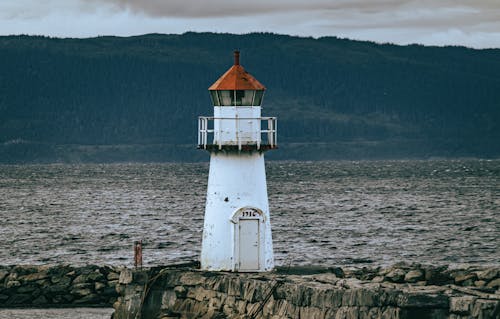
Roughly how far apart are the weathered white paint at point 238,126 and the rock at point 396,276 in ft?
11.2

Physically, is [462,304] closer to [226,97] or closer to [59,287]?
[226,97]

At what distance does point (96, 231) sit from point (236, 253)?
30.0 m

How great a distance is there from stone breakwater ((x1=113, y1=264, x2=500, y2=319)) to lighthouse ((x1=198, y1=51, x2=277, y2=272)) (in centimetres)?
51

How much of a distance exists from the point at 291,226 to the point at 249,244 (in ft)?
99.8

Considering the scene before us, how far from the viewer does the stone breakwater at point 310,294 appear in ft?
52.4

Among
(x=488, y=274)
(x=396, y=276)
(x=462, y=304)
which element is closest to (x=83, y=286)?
(x=396, y=276)

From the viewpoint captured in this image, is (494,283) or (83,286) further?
(83,286)

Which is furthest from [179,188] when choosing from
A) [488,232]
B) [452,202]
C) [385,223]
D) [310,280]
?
[310,280]

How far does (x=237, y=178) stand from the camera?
19.7 meters

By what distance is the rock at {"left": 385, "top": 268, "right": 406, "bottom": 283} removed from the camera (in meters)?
20.3

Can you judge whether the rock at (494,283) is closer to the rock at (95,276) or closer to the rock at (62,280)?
the rock at (95,276)

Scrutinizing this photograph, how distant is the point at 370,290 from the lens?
16.4 m

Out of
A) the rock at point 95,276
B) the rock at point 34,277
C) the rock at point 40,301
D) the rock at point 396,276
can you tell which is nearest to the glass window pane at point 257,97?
the rock at point 396,276

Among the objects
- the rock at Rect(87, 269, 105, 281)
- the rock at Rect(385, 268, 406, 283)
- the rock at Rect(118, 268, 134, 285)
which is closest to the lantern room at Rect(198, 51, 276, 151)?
the rock at Rect(118, 268, 134, 285)
